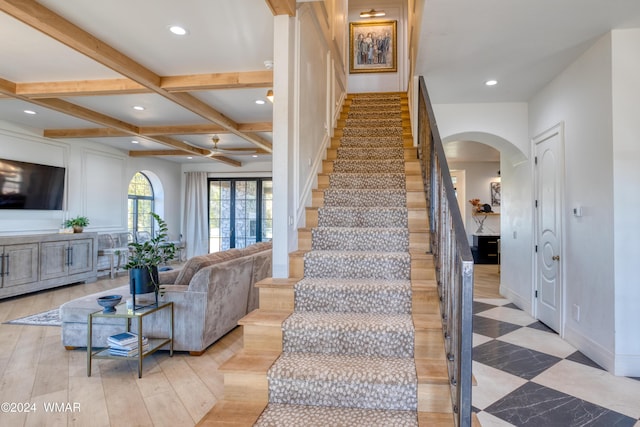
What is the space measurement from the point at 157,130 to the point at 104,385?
491 cm

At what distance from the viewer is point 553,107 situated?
3.79 metres

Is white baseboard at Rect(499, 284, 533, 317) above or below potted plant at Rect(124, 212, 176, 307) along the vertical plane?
below

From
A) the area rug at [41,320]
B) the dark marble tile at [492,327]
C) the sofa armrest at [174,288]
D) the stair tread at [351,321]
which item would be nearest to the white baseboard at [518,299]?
the dark marble tile at [492,327]

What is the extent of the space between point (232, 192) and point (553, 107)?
8194 millimetres

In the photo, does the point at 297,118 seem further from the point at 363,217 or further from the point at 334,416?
the point at 334,416

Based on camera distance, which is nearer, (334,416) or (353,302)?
(334,416)

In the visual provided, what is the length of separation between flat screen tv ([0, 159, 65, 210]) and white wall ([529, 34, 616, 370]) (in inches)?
295

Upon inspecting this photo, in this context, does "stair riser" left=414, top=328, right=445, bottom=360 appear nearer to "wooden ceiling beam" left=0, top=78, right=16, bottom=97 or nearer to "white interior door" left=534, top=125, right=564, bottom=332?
"white interior door" left=534, top=125, right=564, bottom=332

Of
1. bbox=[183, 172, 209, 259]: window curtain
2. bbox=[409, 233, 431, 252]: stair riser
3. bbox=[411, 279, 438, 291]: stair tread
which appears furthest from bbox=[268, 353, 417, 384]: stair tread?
bbox=[183, 172, 209, 259]: window curtain

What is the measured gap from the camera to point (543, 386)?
2586 mm

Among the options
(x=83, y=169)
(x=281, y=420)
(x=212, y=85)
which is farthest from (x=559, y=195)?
(x=83, y=169)

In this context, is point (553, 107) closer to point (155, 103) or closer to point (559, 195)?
point (559, 195)

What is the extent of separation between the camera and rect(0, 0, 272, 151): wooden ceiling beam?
102 inches

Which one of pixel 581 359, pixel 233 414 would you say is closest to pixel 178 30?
pixel 233 414
